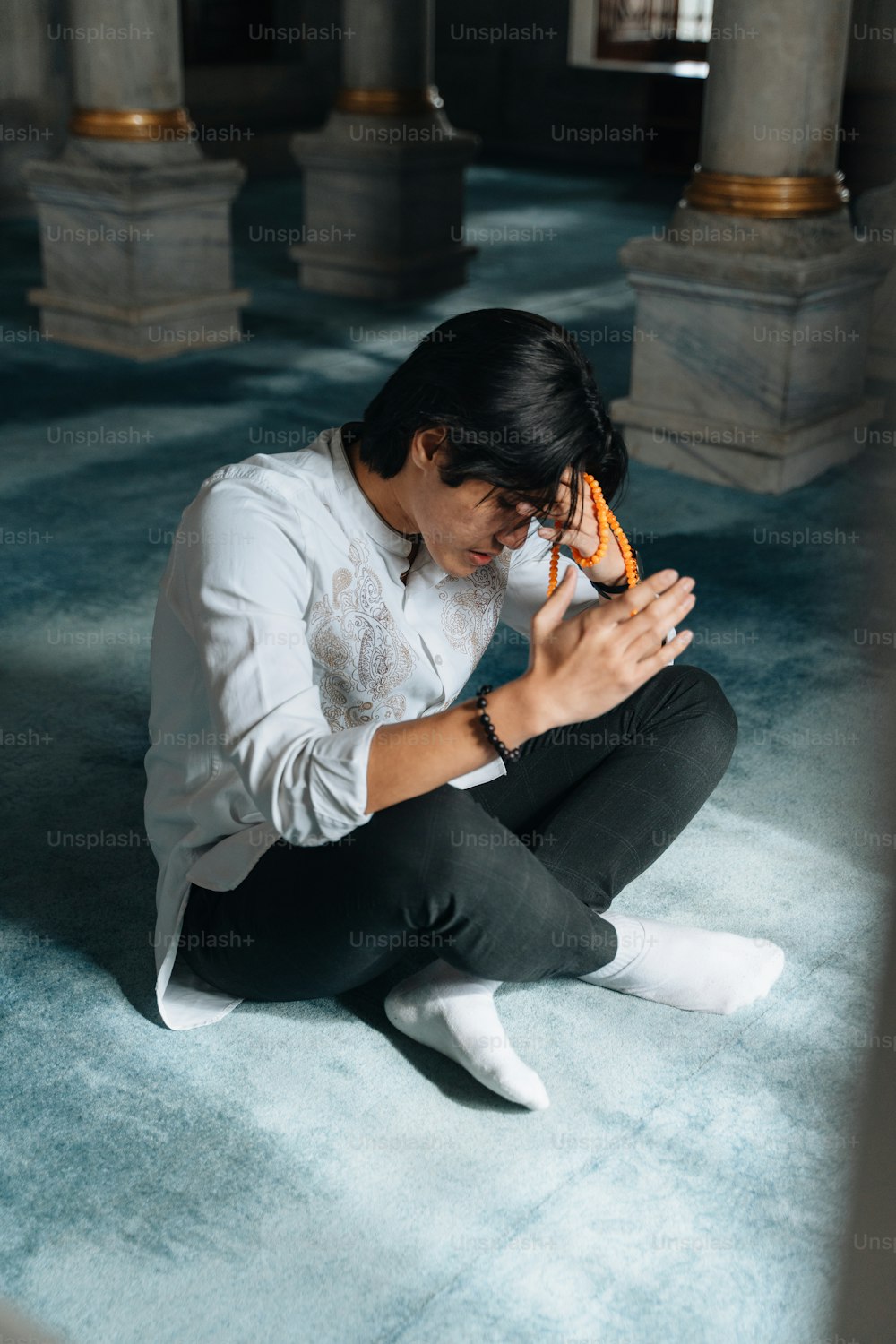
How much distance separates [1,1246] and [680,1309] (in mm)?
750

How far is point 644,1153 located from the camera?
5.82 ft

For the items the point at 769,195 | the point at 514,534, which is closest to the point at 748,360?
the point at 769,195

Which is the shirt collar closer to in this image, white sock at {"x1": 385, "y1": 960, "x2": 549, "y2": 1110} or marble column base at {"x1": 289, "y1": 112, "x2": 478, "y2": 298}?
white sock at {"x1": 385, "y1": 960, "x2": 549, "y2": 1110}

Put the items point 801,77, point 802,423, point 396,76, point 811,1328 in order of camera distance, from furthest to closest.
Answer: point 396,76, point 802,423, point 801,77, point 811,1328

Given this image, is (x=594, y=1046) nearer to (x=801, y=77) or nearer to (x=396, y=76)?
(x=801, y=77)

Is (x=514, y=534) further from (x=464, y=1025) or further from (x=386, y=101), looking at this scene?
(x=386, y=101)

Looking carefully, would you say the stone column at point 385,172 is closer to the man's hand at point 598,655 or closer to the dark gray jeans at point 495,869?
the dark gray jeans at point 495,869

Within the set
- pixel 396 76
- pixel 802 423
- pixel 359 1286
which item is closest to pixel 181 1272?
pixel 359 1286

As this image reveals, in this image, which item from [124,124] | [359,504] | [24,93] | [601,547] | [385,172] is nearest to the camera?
[359,504]

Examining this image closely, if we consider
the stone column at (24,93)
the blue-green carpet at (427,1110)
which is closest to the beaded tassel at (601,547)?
the blue-green carpet at (427,1110)

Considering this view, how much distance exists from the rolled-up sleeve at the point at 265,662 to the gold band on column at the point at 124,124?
4.17 metres

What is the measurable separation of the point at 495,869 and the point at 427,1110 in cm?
39

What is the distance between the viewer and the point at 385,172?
20.8 ft

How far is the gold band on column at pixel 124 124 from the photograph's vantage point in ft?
17.6
